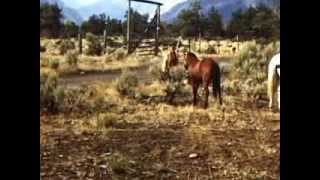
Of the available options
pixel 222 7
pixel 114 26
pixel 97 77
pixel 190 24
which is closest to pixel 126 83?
pixel 97 77

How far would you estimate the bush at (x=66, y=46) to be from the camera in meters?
2.05

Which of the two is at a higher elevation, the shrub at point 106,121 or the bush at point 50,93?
the bush at point 50,93

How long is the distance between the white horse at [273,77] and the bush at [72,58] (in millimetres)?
711

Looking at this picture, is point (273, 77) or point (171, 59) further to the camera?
point (171, 59)

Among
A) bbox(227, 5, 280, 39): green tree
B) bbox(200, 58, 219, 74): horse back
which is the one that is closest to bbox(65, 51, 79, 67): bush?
bbox(200, 58, 219, 74): horse back

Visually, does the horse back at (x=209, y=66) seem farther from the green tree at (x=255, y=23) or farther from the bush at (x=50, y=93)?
the bush at (x=50, y=93)

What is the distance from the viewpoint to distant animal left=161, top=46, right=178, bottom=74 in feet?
6.82

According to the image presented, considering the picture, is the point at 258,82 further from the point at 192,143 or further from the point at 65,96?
the point at 65,96

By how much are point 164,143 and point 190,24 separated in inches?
18.0

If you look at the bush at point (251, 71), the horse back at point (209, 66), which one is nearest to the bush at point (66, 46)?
the horse back at point (209, 66)

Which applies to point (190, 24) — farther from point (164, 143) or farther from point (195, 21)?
point (164, 143)

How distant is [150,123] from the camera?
2051mm
